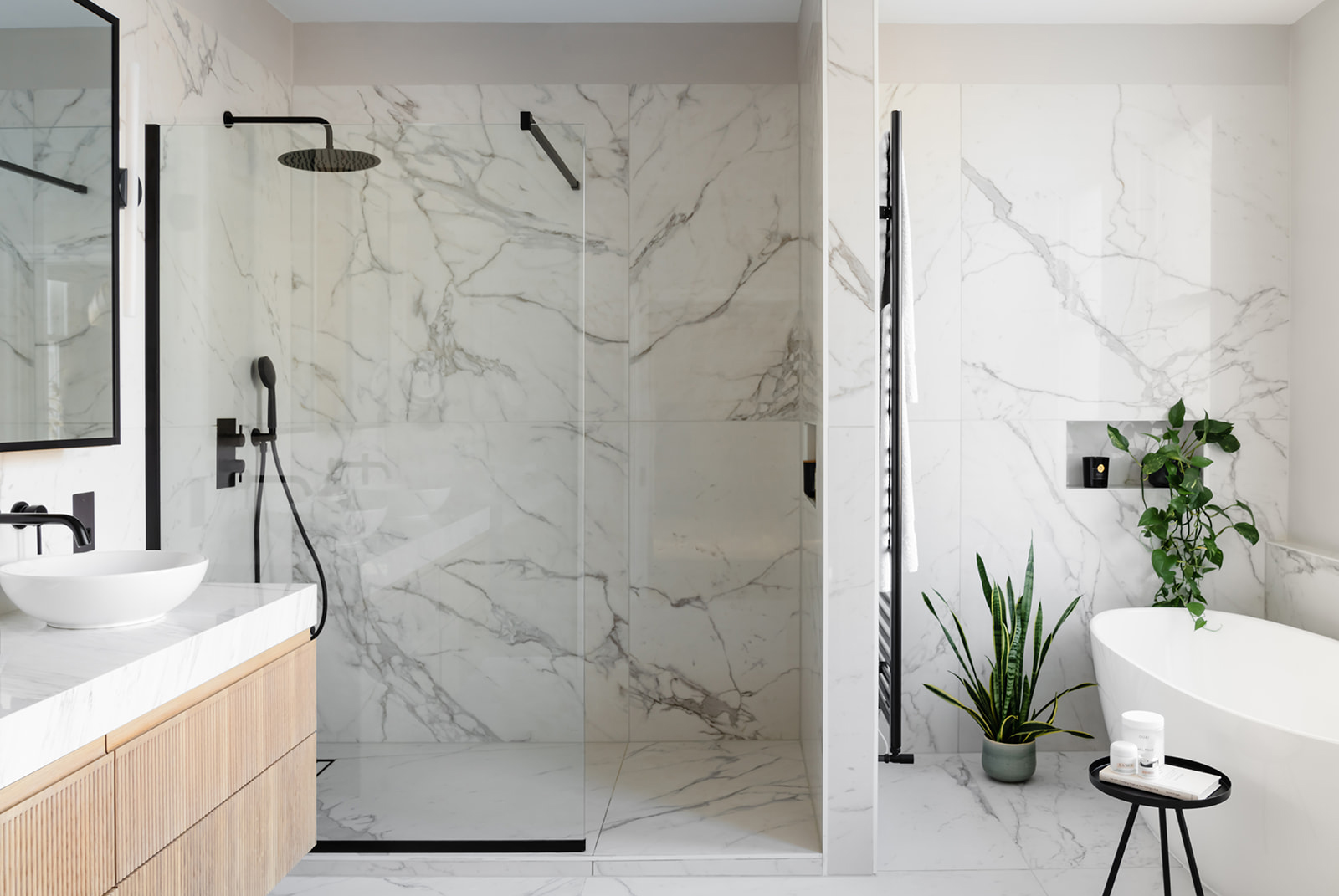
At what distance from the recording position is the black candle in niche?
3.11 metres

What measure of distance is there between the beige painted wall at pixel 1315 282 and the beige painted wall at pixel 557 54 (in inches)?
70.0

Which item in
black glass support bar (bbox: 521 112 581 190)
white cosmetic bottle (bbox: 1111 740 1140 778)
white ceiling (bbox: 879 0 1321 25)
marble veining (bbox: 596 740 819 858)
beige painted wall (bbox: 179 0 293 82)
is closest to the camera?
white cosmetic bottle (bbox: 1111 740 1140 778)

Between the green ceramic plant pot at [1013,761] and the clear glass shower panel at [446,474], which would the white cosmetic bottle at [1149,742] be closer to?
the green ceramic plant pot at [1013,761]

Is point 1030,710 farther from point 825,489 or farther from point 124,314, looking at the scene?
point 124,314

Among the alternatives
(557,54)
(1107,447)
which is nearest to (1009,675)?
(1107,447)

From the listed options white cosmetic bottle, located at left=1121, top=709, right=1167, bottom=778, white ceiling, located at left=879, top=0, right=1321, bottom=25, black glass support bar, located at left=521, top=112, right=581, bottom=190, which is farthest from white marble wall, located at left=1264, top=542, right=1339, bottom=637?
black glass support bar, located at left=521, top=112, right=581, bottom=190

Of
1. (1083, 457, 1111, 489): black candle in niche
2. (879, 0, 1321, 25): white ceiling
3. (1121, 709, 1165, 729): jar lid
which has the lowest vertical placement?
(1121, 709, 1165, 729): jar lid

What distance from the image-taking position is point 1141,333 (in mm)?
3100

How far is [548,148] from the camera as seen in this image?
2207 millimetres

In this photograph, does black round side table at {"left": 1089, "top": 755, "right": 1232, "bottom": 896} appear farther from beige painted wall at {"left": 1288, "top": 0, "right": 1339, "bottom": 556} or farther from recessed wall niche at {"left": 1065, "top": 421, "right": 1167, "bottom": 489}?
beige painted wall at {"left": 1288, "top": 0, "right": 1339, "bottom": 556}

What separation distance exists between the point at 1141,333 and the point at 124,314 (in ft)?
10.6

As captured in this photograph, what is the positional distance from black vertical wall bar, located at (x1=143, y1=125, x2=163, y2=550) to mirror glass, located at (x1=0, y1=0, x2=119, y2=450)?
20 centimetres

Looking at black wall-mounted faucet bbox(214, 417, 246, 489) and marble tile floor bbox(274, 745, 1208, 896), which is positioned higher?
black wall-mounted faucet bbox(214, 417, 246, 489)

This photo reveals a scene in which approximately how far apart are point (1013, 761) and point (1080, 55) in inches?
98.5
